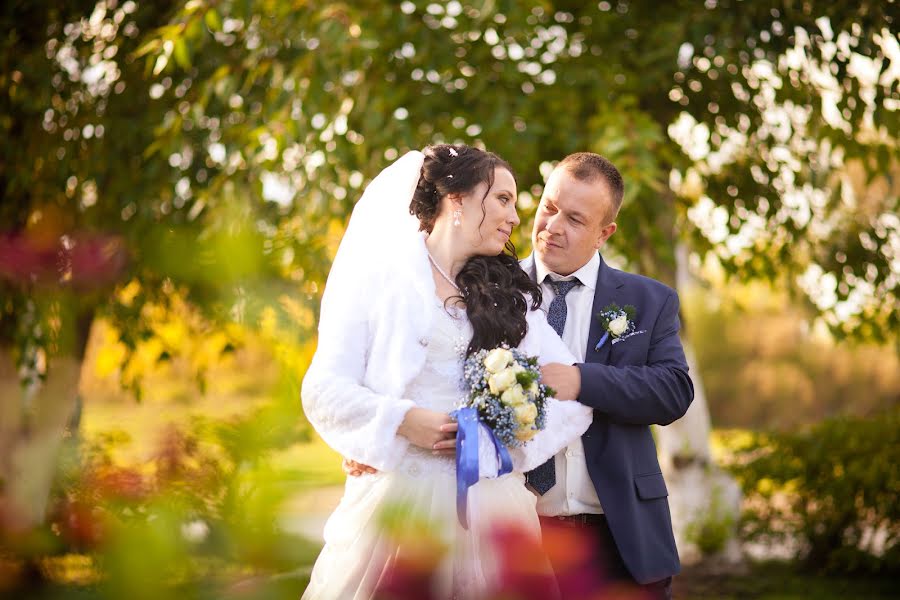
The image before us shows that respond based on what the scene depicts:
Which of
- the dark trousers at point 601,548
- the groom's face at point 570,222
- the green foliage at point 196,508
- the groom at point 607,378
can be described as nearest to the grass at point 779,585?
the dark trousers at point 601,548

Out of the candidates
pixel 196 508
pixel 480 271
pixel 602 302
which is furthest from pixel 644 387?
pixel 196 508

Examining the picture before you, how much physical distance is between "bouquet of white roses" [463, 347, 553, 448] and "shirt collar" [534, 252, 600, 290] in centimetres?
54

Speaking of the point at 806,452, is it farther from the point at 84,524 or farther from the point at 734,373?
the point at 734,373

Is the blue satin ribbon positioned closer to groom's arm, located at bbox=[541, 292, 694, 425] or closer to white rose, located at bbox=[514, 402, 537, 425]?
white rose, located at bbox=[514, 402, 537, 425]

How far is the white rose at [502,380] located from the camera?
7.63 ft

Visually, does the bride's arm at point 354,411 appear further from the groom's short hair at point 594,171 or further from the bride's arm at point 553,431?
the groom's short hair at point 594,171

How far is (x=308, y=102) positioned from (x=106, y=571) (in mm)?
3992

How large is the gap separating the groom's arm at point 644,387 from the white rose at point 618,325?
11cm

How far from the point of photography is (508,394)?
7.60 feet

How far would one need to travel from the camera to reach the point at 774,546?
7.21 metres

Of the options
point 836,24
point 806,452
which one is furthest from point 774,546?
point 836,24

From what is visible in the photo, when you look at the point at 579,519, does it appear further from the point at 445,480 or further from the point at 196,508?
the point at 196,508

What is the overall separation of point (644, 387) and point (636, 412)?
0.08 m

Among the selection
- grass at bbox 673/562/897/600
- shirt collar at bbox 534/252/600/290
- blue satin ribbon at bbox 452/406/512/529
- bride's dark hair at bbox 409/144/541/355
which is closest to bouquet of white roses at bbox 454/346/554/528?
blue satin ribbon at bbox 452/406/512/529
